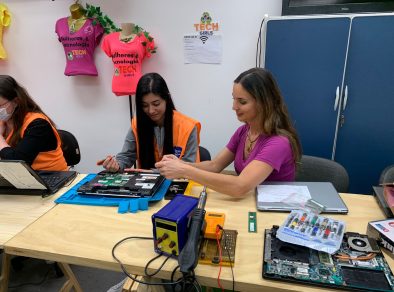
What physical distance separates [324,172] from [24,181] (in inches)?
55.6

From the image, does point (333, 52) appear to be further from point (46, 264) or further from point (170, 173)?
point (46, 264)

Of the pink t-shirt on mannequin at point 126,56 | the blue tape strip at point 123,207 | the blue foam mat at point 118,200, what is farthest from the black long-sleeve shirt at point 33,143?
the pink t-shirt on mannequin at point 126,56

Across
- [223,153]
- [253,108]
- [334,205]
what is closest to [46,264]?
[223,153]

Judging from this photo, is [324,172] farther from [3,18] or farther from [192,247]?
[3,18]

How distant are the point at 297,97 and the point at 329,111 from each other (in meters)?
0.25

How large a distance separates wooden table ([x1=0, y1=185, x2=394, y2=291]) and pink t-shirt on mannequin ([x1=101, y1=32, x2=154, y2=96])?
5.31ft

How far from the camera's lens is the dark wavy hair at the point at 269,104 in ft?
4.27

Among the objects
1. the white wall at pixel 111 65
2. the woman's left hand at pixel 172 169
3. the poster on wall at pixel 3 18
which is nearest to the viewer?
the woman's left hand at pixel 172 169

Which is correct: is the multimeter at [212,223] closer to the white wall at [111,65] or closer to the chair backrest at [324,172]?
the chair backrest at [324,172]

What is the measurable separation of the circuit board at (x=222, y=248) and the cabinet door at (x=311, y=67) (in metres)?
1.52

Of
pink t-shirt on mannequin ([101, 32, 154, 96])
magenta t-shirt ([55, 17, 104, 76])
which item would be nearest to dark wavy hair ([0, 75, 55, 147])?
pink t-shirt on mannequin ([101, 32, 154, 96])

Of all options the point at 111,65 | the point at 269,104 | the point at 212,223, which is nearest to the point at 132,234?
the point at 212,223

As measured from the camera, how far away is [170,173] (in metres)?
1.22

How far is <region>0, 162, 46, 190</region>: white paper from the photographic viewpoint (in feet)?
3.83
